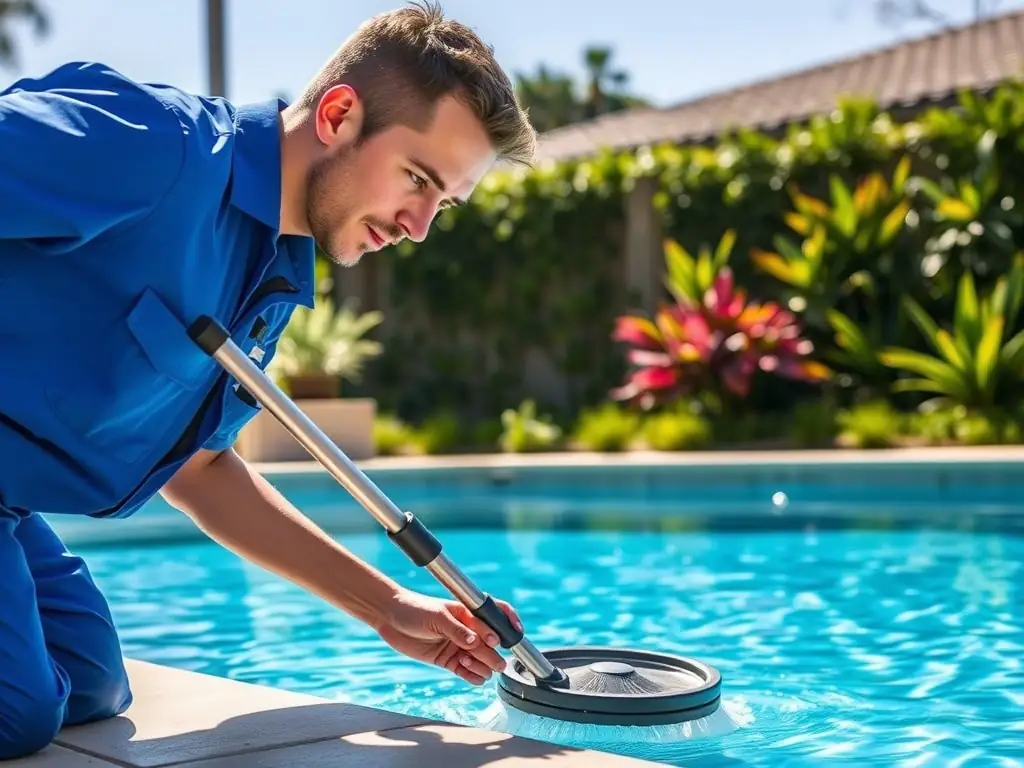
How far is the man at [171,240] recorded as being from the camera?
6.51 ft

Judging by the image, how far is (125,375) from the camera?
6.93ft

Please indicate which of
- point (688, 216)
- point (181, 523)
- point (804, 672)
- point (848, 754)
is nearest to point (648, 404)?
point (688, 216)

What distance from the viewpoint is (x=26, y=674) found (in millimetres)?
2215

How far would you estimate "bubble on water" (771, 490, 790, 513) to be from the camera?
28.1ft

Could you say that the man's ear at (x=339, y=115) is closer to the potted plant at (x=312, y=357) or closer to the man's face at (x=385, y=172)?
the man's face at (x=385, y=172)

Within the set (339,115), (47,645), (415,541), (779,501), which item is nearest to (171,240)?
(339,115)

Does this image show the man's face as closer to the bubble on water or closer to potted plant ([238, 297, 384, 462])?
the bubble on water

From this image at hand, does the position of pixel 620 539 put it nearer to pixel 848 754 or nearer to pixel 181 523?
pixel 181 523

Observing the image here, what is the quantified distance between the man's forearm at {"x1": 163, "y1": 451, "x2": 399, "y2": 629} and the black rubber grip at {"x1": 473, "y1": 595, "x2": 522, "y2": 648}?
0.91 feet

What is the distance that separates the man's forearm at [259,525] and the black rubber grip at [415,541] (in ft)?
0.69

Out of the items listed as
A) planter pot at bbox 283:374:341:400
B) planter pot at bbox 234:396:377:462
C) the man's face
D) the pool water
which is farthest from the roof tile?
the man's face

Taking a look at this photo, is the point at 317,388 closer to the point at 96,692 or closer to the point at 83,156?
the point at 96,692

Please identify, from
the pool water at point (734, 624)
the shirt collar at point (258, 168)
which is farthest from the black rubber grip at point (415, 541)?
the pool water at point (734, 624)

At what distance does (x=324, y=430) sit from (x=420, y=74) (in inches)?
320
